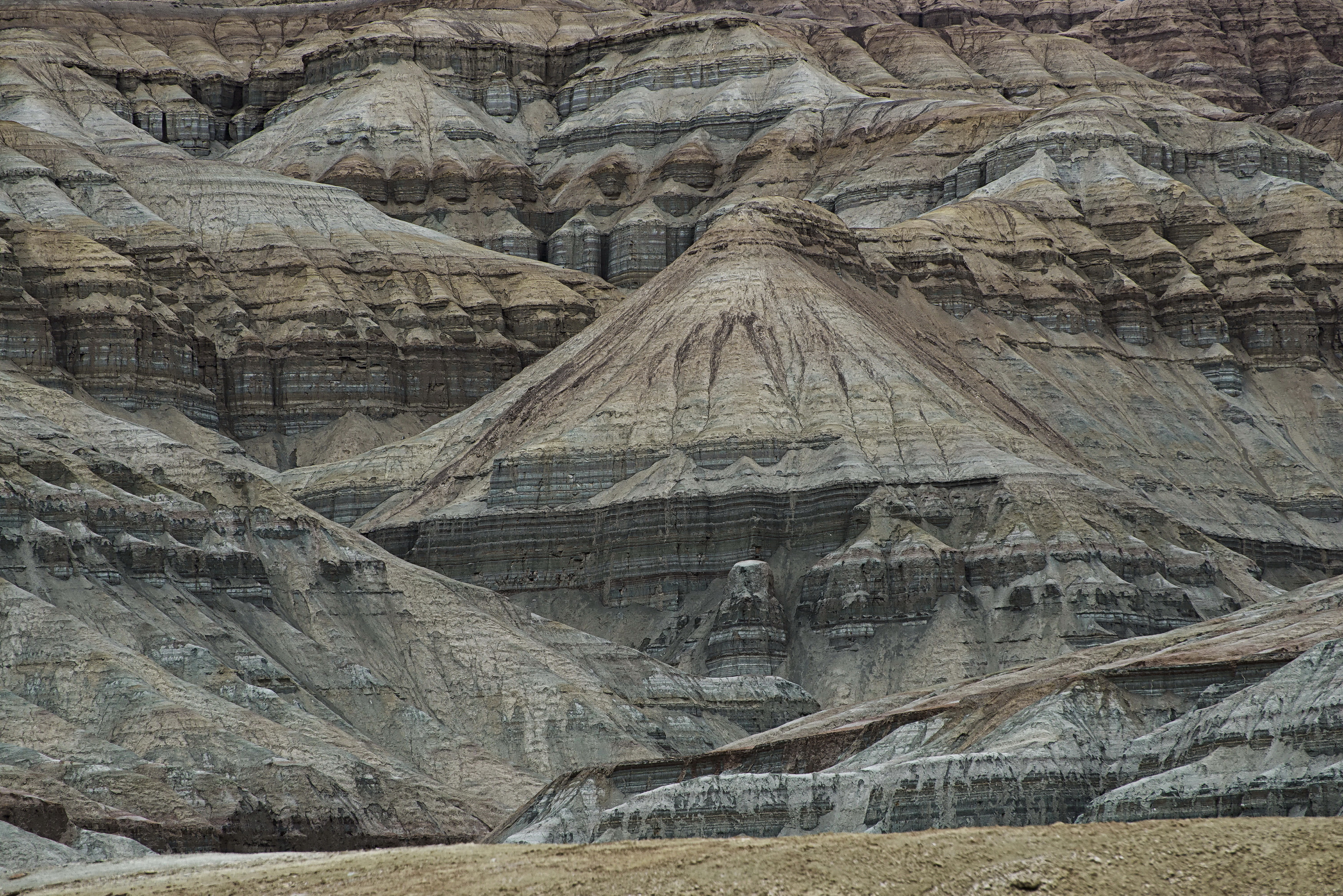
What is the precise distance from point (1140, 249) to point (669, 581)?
153 ft

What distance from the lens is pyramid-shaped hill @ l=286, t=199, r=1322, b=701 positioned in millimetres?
104938

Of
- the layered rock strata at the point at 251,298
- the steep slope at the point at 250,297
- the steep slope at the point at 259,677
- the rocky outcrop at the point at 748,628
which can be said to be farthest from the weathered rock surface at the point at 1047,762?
the layered rock strata at the point at 251,298

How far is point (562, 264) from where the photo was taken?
166250 mm

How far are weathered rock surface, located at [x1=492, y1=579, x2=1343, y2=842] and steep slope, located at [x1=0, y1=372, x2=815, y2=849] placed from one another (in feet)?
26.1

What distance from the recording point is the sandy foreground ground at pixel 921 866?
42750mm

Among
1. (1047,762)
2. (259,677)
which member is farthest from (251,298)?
(1047,762)

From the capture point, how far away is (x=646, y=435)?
383ft

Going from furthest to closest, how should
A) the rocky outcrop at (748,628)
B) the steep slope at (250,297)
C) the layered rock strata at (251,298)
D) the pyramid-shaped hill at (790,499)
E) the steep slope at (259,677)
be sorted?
the layered rock strata at (251,298), the steep slope at (250,297), the pyramid-shaped hill at (790,499), the rocky outcrop at (748,628), the steep slope at (259,677)

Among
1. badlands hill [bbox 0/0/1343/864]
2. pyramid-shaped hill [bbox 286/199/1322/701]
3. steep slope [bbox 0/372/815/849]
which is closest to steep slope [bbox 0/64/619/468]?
badlands hill [bbox 0/0/1343/864]

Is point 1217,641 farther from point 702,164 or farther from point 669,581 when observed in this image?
point 702,164

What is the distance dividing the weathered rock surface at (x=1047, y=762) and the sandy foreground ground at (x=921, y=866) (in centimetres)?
1037

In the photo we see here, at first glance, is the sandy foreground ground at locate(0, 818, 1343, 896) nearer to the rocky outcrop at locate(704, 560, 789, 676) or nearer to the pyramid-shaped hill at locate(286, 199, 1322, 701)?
the pyramid-shaped hill at locate(286, 199, 1322, 701)

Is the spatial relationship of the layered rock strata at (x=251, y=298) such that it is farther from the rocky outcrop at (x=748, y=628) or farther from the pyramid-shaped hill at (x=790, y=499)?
the rocky outcrop at (x=748, y=628)

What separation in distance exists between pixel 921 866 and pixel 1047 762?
19466mm
